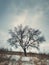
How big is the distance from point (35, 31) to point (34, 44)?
314 cm

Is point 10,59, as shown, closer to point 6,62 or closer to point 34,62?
point 6,62

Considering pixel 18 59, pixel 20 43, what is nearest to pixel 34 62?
pixel 18 59

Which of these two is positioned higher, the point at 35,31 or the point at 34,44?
the point at 35,31

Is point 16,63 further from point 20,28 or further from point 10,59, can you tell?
point 20,28

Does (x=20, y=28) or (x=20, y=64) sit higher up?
(x=20, y=28)

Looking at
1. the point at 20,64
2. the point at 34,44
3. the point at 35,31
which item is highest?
the point at 35,31

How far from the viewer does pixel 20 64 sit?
15.6 meters

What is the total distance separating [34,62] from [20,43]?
2968 centimetres

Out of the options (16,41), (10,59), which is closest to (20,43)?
(16,41)

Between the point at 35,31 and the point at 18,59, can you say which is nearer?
the point at 18,59

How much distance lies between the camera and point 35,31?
155 ft

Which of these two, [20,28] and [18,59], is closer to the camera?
[18,59]

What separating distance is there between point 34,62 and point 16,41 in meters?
31.5

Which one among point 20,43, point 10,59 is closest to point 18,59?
point 10,59
